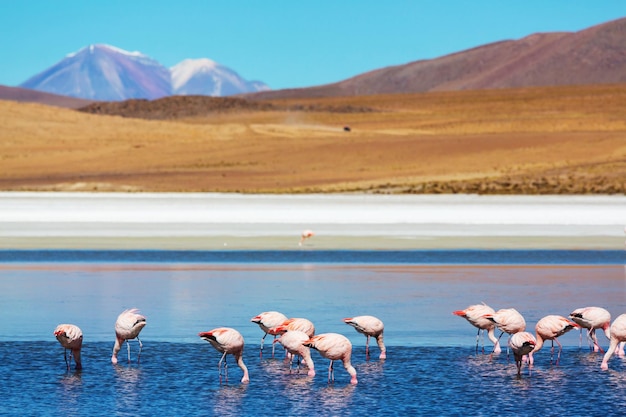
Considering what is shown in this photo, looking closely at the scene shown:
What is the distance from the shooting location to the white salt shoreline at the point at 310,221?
23.7 metres

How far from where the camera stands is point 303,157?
195 feet

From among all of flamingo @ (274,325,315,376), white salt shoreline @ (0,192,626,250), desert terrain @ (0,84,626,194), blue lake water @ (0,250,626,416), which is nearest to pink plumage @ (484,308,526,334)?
blue lake water @ (0,250,626,416)

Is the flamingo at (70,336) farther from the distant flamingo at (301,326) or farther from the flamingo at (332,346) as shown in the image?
the flamingo at (332,346)

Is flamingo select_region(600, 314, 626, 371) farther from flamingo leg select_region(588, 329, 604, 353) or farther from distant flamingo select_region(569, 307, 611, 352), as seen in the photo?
flamingo leg select_region(588, 329, 604, 353)

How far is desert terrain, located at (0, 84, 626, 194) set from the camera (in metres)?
Result: 44.6

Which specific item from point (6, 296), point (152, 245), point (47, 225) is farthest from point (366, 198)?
point (6, 296)

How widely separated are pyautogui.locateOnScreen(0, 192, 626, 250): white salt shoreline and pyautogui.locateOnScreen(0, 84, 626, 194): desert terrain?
22.2 ft

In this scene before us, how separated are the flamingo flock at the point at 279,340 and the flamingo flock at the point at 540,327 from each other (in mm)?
991

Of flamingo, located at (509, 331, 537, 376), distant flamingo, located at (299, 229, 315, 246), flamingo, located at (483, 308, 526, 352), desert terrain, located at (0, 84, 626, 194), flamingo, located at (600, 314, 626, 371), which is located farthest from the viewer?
desert terrain, located at (0, 84, 626, 194)

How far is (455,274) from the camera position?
58.6 feet

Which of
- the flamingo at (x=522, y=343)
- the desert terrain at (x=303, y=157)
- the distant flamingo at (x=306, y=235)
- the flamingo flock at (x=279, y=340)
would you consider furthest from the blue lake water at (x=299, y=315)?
the desert terrain at (x=303, y=157)

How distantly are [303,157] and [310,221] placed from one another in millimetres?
30858

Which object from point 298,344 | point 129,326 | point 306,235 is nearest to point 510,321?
point 298,344

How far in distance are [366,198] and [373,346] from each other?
23.7 m
